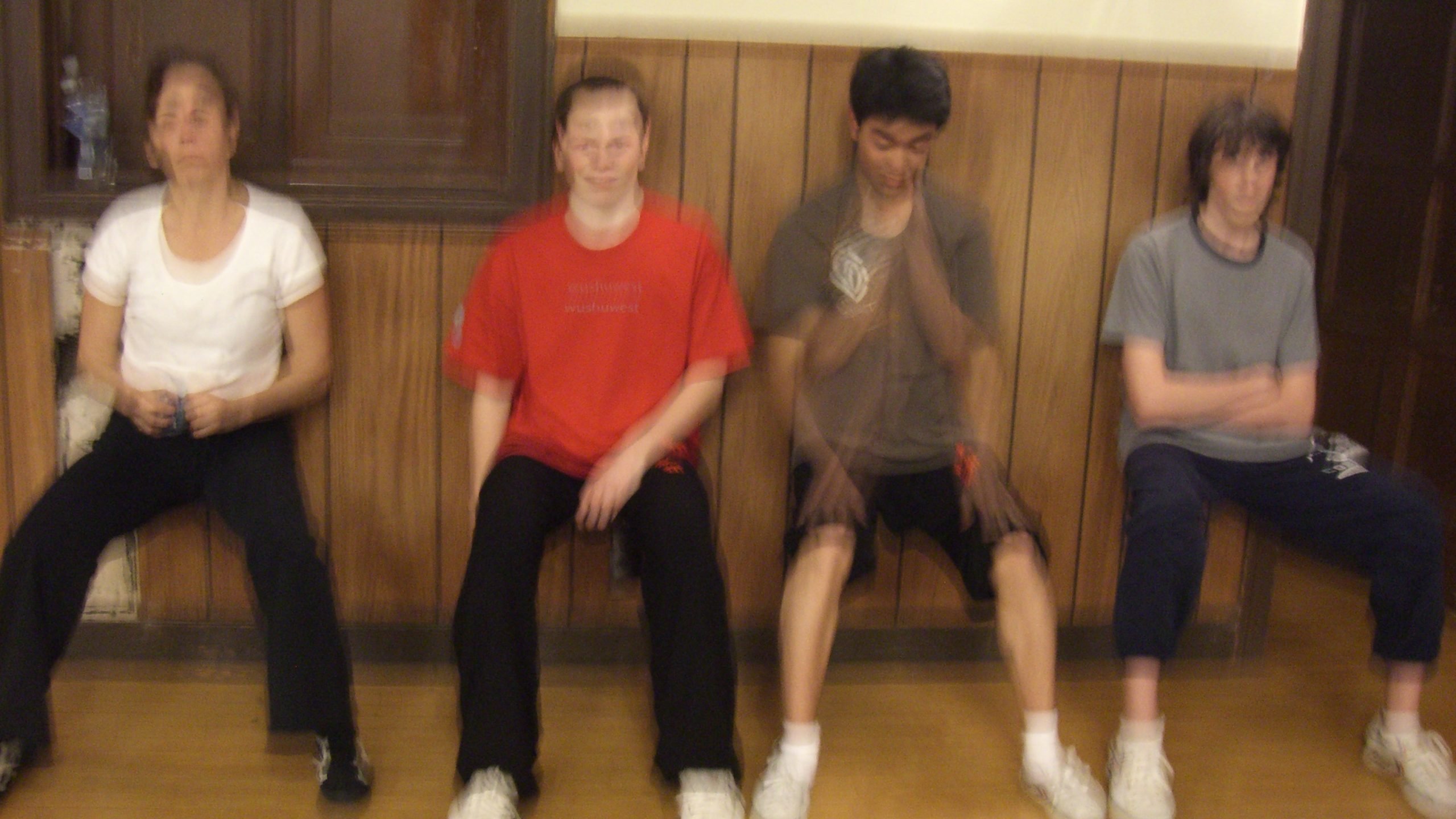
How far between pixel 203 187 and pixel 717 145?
87cm

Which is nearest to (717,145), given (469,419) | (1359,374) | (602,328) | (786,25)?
(786,25)

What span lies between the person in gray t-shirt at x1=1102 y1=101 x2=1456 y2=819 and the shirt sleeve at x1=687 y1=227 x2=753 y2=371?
0.67 m

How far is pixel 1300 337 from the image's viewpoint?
6.82 feet

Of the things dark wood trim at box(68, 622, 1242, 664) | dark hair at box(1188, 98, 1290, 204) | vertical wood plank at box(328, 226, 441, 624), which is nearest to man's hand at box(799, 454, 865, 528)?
dark wood trim at box(68, 622, 1242, 664)

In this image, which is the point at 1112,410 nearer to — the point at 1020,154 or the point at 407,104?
the point at 1020,154

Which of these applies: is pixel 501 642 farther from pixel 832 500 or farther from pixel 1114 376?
pixel 1114 376

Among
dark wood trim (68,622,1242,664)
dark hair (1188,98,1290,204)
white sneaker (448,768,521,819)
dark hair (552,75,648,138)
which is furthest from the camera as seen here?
dark wood trim (68,622,1242,664)

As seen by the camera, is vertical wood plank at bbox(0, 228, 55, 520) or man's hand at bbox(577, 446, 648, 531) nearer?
man's hand at bbox(577, 446, 648, 531)

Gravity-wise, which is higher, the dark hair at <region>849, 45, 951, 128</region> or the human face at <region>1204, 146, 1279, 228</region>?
the dark hair at <region>849, 45, 951, 128</region>

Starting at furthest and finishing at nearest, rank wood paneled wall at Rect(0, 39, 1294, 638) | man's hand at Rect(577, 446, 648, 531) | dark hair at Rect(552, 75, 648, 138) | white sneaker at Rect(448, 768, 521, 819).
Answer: wood paneled wall at Rect(0, 39, 1294, 638)
dark hair at Rect(552, 75, 648, 138)
man's hand at Rect(577, 446, 648, 531)
white sneaker at Rect(448, 768, 521, 819)

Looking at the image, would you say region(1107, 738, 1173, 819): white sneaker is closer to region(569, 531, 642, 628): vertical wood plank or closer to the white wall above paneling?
region(569, 531, 642, 628): vertical wood plank

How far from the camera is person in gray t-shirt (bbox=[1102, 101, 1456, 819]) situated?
6.21 feet

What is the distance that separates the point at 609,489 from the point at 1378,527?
4.13 ft

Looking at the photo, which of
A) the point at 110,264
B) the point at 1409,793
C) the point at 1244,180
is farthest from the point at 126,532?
the point at 1409,793
